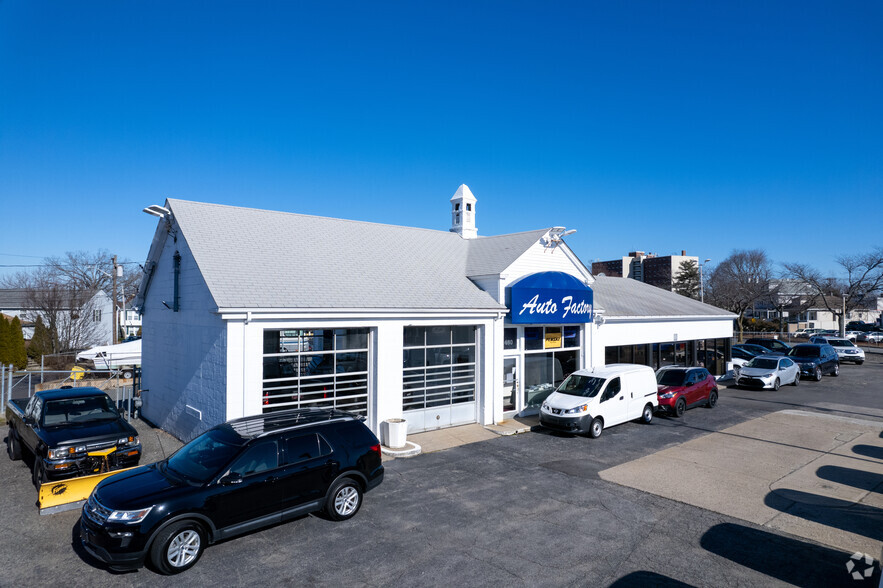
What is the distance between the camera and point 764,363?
25.1m

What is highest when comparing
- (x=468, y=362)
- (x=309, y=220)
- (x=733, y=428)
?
(x=309, y=220)

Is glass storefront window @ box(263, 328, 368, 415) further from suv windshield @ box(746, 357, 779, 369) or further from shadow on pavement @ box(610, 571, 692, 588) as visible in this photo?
suv windshield @ box(746, 357, 779, 369)

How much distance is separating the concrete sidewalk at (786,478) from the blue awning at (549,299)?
17.7ft

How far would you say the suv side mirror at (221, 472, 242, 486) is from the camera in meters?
7.51

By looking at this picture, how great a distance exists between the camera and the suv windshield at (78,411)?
11.2 metres

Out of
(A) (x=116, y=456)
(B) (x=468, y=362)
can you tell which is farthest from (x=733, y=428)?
(A) (x=116, y=456)

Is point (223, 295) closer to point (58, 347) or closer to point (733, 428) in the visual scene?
point (733, 428)

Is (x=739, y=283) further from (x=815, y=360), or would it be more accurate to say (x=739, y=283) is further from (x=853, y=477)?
(x=853, y=477)

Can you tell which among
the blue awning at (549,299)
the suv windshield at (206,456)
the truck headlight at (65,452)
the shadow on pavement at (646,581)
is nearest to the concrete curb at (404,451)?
the suv windshield at (206,456)

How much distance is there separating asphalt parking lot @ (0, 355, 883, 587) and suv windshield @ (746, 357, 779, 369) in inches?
578

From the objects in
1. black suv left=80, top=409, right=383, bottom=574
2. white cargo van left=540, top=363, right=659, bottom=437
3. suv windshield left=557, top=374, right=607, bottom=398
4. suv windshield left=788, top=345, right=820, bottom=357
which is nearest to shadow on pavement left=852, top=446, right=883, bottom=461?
white cargo van left=540, top=363, right=659, bottom=437

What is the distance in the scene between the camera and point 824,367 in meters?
28.7

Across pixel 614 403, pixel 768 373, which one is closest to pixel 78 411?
pixel 614 403

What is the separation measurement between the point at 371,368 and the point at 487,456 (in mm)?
3748
